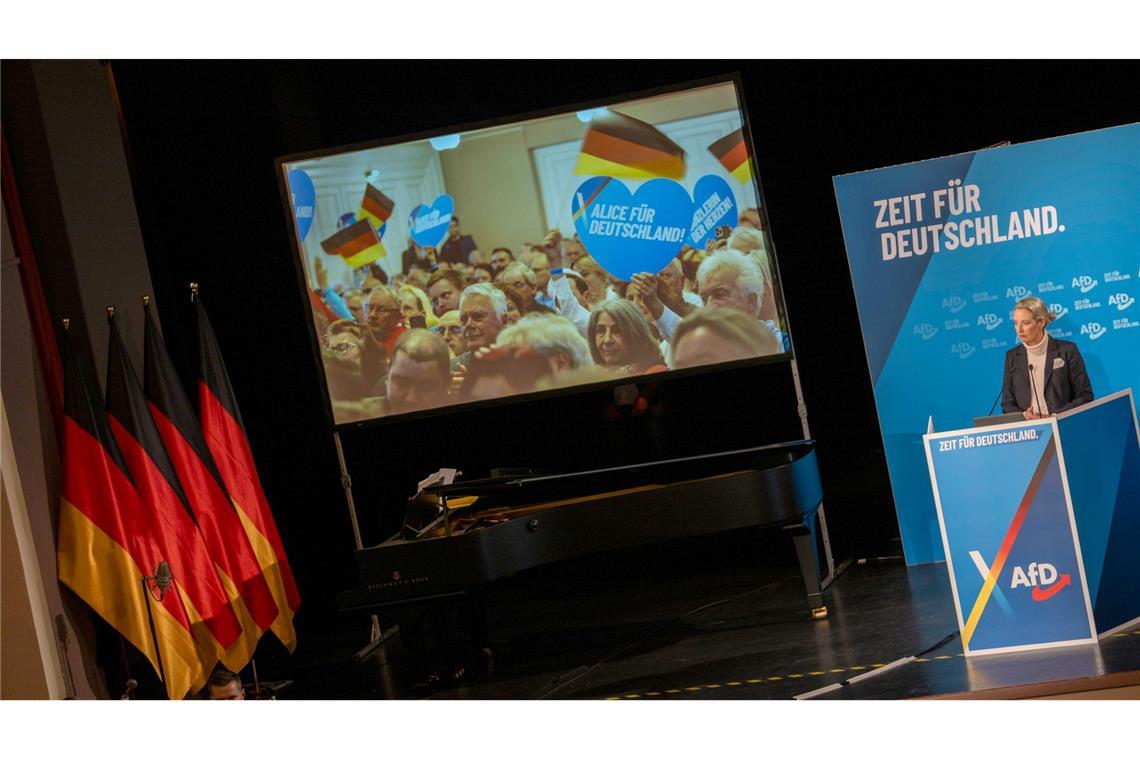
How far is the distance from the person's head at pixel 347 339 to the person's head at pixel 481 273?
2.43 ft

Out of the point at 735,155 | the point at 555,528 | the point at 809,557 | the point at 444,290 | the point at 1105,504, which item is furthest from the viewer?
the point at 444,290

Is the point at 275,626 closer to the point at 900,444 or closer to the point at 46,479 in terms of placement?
the point at 46,479

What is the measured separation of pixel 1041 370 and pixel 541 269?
270cm

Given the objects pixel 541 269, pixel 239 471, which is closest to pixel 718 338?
pixel 541 269

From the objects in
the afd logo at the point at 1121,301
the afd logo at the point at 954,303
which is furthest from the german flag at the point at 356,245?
the afd logo at the point at 1121,301

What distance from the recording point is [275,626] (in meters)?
6.69

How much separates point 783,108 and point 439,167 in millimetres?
1971

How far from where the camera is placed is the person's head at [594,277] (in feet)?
23.7

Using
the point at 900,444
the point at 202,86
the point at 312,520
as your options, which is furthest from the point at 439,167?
the point at 900,444

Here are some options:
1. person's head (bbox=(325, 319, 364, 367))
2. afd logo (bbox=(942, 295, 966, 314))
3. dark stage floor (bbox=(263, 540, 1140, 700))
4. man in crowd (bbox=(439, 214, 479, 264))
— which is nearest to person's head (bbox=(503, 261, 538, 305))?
man in crowd (bbox=(439, 214, 479, 264))

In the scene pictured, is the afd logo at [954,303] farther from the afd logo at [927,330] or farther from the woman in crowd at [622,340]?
the woman in crowd at [622,340]

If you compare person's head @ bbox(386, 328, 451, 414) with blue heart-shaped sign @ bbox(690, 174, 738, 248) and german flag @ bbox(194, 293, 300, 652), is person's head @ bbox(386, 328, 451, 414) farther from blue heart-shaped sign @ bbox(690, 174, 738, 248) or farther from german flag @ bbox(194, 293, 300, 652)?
blue heart-shaped sign @ bbox(690, 174, 738, 248)

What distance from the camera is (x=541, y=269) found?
23.9ft

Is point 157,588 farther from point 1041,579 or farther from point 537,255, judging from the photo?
point 1041,579
